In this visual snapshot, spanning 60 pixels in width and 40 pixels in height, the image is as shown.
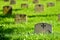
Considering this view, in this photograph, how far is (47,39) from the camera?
29.4ft

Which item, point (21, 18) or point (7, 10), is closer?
point (21, 18)

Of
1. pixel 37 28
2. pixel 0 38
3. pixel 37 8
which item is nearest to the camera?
pixel 0 38

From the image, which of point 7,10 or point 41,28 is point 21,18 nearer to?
point 7,10

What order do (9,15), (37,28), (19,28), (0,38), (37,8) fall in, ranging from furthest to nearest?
(37,8) < (9,15) < (19,28) < (37,28) < (0,38)

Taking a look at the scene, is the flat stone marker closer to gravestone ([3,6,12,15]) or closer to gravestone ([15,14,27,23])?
gravestone ([15,14,27,23])

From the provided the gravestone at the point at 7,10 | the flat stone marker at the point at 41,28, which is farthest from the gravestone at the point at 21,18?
the flat stone marker at the point at 41,28

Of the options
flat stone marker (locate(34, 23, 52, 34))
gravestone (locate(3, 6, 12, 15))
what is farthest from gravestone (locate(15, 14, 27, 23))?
flat stone marker (locate(34, 23, 52, 34))

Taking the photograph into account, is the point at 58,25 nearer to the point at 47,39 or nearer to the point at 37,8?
the point at 47,39

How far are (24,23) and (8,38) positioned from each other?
585 cm

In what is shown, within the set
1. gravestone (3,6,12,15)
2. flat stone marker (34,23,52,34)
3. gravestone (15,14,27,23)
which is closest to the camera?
flat stone marker (34,23,52,34)

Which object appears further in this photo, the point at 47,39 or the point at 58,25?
the point at 58,25

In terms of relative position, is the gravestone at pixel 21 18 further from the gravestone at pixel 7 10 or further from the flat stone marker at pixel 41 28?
the flat stone marker at pixel 41 28

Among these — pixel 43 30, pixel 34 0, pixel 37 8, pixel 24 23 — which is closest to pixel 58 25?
pixel 24 23

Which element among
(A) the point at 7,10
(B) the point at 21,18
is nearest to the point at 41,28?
(B) the point at 21,18
